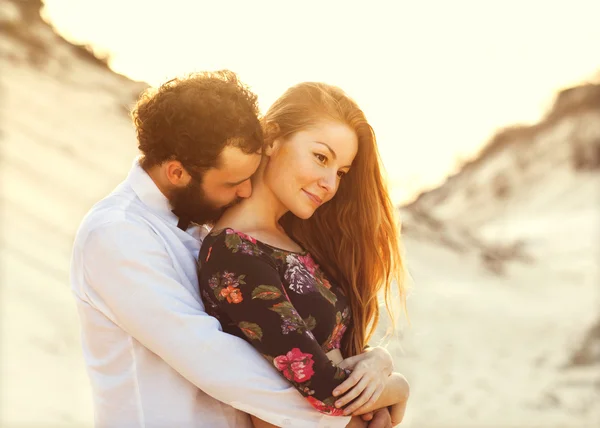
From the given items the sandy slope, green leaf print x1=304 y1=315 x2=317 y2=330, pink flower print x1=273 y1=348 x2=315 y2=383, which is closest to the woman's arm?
pink flower print x1=273 y1=348 x2=315 y2=383

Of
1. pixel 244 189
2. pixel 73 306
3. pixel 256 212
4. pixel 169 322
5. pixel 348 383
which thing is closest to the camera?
pixel 169 322

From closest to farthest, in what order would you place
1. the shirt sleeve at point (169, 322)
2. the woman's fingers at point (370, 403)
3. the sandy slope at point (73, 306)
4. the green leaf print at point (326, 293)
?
the shirt sleeve at point (169, 322), the woman's fingers at point (370, 403), the green leaf print at point (326, 293), the sandy slope at point (73, 306)

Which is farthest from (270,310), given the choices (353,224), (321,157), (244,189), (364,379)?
(353,224)

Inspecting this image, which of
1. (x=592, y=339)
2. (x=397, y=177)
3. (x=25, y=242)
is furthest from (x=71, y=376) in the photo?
(x=397, y=177)

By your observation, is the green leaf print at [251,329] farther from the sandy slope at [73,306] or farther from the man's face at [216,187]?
the sandy slope at [73,306]

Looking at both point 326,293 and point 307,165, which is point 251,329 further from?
point 307,165

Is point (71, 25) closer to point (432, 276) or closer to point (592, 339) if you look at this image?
point (432, 276)

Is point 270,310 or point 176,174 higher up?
point 176,174

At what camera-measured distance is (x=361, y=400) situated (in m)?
3.00

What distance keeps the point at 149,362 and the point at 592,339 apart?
37.4 feet

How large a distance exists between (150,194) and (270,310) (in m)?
0.56

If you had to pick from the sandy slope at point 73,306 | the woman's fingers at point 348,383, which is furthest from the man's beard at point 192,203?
the sandy slope at point 73,306

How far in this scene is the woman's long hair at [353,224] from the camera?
3.42 meters

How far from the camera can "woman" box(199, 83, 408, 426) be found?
2.89m
